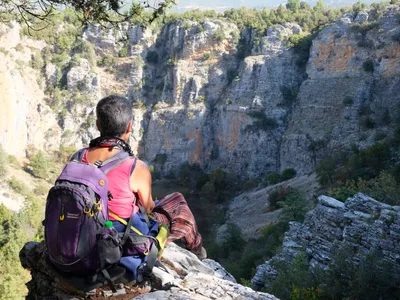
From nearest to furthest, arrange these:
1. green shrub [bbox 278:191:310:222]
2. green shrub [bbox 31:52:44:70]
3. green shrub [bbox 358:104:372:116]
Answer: green shrub [bbox 278:191:310:222], green shrub [bbox 358:104:372:116], green shrub [bbox 31:52:44:70]

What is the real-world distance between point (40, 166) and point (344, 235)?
2306cm

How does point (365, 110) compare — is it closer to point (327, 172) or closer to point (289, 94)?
point (289, 94)

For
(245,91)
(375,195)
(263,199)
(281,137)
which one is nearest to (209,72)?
(245,91)

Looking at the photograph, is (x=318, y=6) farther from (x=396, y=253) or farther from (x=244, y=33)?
(x=396, y=253)

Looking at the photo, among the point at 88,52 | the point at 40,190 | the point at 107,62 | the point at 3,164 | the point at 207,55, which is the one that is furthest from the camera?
the point at 107,62

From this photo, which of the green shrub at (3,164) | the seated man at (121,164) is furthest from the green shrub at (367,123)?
the seated man at (121,164)

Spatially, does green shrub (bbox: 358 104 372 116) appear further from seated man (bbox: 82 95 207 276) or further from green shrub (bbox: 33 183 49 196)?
seated man (bbox: 82 95 207 276)

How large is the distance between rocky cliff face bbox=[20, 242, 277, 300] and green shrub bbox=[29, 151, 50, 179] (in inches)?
953

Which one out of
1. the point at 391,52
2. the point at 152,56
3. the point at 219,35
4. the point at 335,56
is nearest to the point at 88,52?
the point at 152,56

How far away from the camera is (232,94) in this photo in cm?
3134

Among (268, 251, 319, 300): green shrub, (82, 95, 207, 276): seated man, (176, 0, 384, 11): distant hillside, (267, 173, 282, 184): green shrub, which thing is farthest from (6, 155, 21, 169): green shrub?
(82, 95, 207, 276): seated man

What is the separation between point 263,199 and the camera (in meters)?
22.1

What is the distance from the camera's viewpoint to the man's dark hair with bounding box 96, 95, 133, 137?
2703 mm

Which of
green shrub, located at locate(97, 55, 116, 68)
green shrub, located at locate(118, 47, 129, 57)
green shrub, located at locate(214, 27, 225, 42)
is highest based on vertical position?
green shrub, located at locate(214, 27, 225, 42)
